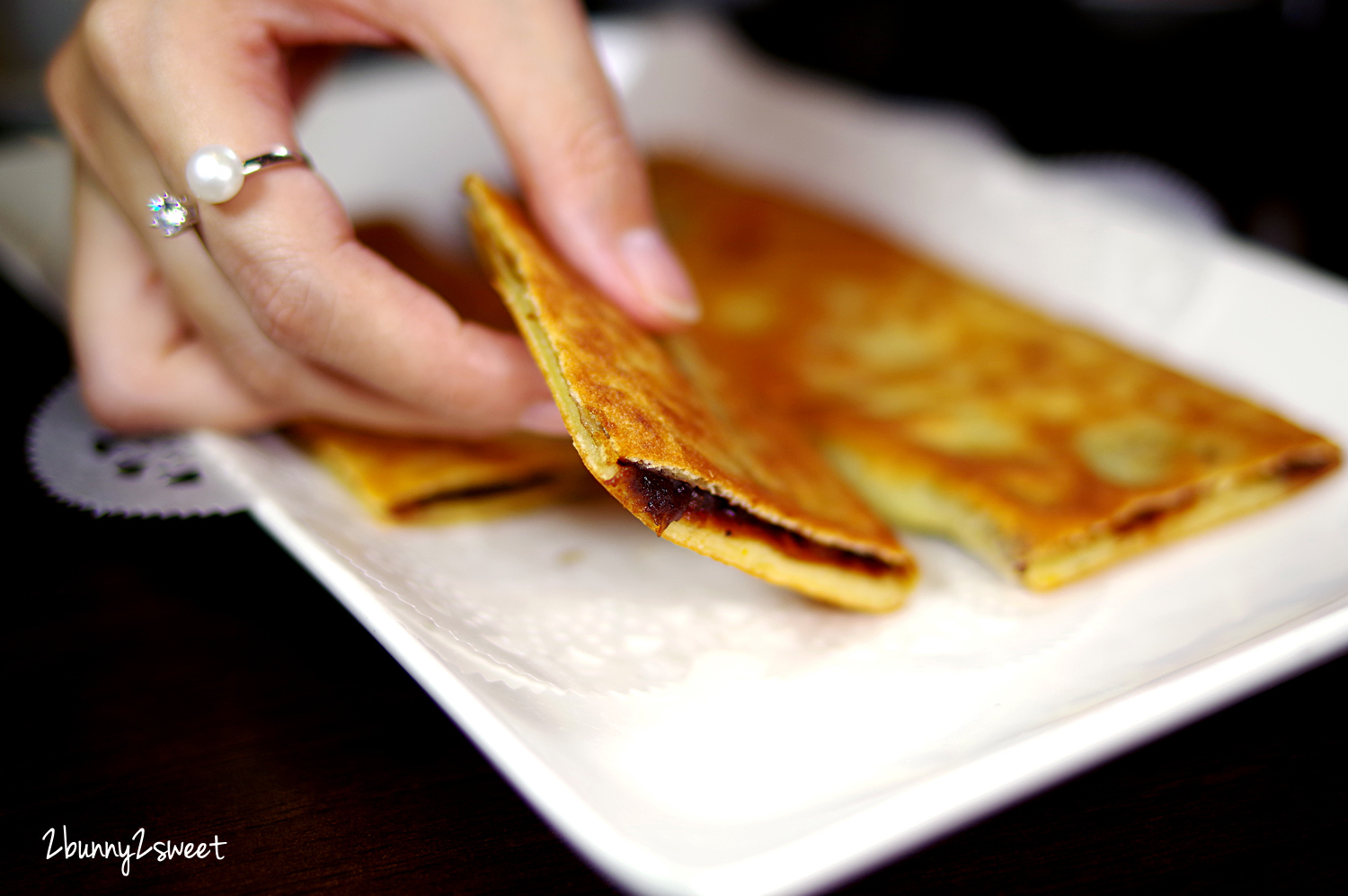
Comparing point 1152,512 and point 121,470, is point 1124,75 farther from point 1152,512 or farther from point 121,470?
point 121,470

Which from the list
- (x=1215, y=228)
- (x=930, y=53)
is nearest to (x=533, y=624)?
(x=1215, y=228)

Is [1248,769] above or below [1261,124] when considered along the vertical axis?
below

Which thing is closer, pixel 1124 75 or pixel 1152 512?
pixel 1152 512

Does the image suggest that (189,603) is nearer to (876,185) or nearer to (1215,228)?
(876,185)

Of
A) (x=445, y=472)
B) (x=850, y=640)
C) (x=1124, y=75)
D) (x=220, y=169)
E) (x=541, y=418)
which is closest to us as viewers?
(x=220, y=169)

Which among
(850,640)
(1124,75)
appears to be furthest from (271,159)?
(1124,75)

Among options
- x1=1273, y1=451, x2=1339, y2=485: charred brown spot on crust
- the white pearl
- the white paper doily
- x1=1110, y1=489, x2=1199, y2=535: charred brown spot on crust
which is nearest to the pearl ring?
the white pearl

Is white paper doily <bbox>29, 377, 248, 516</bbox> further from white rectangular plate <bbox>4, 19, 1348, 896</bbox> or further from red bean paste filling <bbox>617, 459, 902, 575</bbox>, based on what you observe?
red bean paste filling <bbox>617, 459, 902, 575</bbox>
